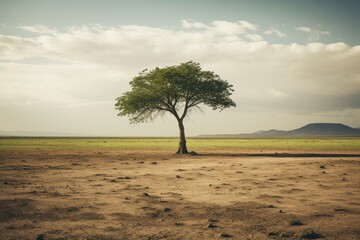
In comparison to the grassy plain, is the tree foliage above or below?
above

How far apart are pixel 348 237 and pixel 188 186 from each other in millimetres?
8018

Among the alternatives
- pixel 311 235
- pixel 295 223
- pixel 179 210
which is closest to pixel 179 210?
pixel 179 210

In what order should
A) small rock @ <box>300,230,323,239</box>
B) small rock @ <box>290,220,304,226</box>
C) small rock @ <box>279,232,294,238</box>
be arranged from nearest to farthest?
small rock @ <box>300,230,323,239</box>
small rock @ <box>279,232,294,238</box>
small rock @ <box>290,220,304,226</box>

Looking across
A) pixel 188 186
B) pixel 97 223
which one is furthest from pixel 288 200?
pixel 97 223

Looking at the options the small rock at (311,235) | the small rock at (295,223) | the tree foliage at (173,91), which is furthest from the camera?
the tree foliage at (173,91)

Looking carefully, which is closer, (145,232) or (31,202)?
(145,232)

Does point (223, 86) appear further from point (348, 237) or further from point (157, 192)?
point (348, 237)

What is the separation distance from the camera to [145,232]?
285 inches

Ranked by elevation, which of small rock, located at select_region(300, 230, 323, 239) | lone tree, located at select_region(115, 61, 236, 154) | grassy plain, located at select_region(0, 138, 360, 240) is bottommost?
grassy plain, located at select_region(0, 138, 360, 240)

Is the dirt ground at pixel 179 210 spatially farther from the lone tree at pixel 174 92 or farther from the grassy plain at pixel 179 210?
the lone tree at pixel 174 92

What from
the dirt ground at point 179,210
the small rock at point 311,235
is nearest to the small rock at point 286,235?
the dirt ground at point 179,210

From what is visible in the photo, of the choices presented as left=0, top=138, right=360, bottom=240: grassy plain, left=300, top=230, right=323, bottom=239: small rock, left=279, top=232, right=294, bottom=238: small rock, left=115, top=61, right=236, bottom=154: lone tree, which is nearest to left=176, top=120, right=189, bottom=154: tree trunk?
left=115, top=61, right=236, bottom=154: lone tree

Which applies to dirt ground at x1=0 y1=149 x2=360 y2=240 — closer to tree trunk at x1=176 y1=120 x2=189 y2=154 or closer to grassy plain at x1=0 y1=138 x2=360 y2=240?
grassy plain at x1=0 y1=138 x2=360 y2=240

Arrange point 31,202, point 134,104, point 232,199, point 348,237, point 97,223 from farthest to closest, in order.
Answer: point 134,104 → point 232,199 → point 31,202 → point 97,223 → point 348,237
